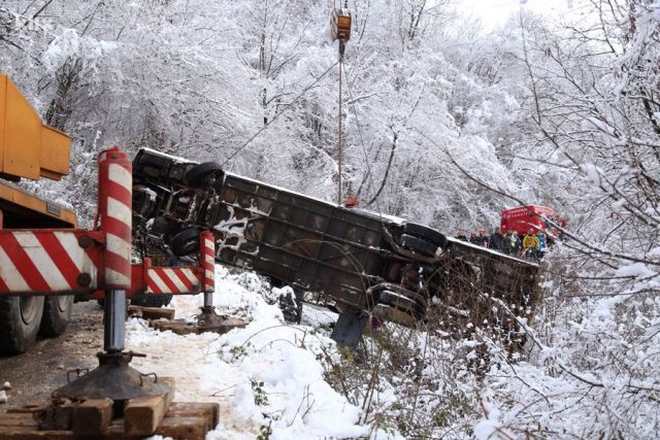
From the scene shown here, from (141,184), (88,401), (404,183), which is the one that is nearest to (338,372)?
(88,401)

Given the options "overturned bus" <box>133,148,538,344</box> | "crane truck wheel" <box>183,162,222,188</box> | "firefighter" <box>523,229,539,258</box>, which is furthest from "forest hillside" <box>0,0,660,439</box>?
"crane truck wheel" <box>183,162,222,188</box>

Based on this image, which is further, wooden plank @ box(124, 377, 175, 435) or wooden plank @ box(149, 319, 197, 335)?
wooden plank @ box(149, 319, 197, 335)

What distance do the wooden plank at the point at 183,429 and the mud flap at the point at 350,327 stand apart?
5.82 metres

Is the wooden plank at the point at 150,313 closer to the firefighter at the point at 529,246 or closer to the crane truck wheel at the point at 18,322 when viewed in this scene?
the crane truck wheel at the point at 18,322

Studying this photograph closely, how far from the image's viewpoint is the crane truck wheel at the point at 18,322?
15.4 feet

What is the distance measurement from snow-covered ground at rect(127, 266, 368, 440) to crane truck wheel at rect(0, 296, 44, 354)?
0.81 metres

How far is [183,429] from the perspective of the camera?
2.97 m

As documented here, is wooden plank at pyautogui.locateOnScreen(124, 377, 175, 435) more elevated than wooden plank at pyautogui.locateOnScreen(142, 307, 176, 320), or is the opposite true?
wooden plank at pyautogui.locateOnScreen(124, 377, 175, 435)

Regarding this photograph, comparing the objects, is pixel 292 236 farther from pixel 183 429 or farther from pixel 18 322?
pixel 183 429

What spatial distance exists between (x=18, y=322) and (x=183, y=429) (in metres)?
2.58

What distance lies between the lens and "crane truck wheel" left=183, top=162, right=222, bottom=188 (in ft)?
29.0

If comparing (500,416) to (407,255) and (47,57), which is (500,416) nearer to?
(407,255)

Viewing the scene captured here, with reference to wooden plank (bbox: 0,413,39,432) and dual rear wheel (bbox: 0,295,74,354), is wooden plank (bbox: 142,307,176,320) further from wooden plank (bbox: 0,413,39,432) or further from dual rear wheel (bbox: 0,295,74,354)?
wooden plank (bbox: 0,413,39,432)

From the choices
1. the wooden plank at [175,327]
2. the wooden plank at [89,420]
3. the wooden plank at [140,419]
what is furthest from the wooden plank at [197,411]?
the wooden plank at [175,327]
